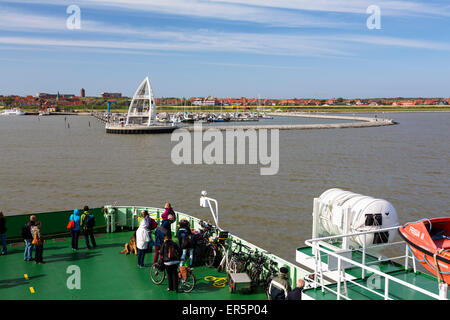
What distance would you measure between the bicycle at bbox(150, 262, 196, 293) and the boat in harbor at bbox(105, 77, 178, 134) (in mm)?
84816

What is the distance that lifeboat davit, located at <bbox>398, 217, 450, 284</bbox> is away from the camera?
21.2ft

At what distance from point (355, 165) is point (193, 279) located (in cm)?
3767

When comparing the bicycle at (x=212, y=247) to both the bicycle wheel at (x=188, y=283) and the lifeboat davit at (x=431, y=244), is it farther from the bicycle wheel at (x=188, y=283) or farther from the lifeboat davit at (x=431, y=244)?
the lifeboat davit at (x=431, y=244)

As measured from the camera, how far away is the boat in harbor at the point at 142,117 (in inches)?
3644

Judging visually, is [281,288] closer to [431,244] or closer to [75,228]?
[431,244]

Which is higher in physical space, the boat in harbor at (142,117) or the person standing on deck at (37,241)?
the boat in harbor at (142,117)

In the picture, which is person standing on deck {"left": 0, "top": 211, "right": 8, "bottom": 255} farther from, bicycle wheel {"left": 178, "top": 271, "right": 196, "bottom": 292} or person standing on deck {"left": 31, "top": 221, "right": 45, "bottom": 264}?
bicycle wheel {"left": 178, "top": 271, "right": 196, "bottom": 292}

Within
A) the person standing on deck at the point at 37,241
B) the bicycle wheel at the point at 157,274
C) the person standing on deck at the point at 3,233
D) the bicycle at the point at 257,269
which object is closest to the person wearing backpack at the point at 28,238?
the person standing on deck at the point at 37,241

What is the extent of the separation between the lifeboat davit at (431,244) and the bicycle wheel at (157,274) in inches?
209

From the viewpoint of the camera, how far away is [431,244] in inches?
274

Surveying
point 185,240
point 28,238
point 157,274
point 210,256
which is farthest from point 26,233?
point 210,256
